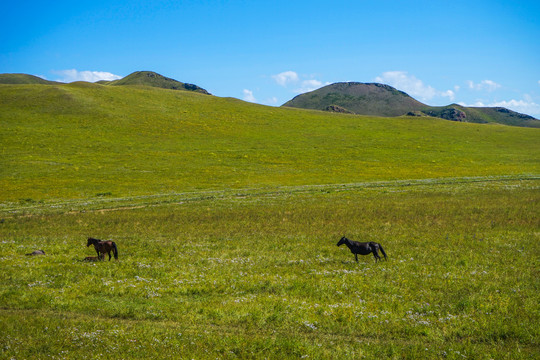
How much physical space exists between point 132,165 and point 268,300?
7381cm

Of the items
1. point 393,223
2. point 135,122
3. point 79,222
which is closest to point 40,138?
point 135,122

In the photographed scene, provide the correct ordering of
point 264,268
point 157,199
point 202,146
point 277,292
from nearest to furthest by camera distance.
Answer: point 277,292 → point 264,268 → point 157,199 → point 202,146

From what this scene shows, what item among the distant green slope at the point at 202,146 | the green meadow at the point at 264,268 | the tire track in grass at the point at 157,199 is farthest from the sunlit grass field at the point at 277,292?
the distant green slope at the point at 202,146

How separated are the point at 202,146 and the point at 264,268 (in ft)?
276

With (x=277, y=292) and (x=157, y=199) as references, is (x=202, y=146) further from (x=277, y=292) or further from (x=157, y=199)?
(x=277, y=292)

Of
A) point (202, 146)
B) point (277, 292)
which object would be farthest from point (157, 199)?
point (202, 146)

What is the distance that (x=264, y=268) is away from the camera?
62.7 ft

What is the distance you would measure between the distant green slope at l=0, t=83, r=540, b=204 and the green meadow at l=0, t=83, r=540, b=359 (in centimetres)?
116

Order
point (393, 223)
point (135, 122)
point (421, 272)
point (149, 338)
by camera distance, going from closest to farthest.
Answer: point (149, 338) < point (421, 272) < point (393, 223) < point (135, 122)

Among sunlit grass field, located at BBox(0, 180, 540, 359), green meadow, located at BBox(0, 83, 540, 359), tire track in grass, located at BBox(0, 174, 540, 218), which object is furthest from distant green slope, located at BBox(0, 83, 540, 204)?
sunlit grass field, located at BBox(0, 180, 540, 359)

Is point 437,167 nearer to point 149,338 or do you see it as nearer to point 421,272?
point 421,272

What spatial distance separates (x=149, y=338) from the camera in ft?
36.6

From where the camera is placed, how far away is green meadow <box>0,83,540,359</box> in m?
11.2

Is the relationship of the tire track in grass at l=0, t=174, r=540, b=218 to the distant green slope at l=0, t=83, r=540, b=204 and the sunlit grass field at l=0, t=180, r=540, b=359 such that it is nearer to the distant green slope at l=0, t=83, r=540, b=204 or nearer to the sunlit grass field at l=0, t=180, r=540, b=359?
the distant green slope at l=0, t=83, r=540, b=204
